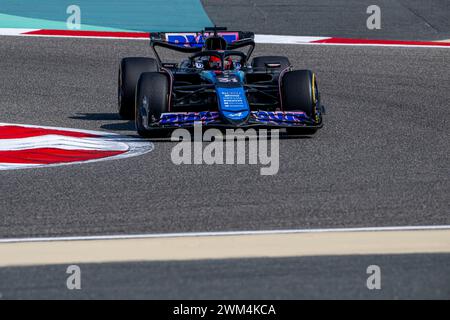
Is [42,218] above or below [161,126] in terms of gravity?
below

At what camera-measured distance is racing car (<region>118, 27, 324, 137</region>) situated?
37.0 ft

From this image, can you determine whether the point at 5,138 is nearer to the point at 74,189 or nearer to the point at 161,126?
the point at 161,126

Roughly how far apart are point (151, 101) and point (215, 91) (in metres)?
0.59

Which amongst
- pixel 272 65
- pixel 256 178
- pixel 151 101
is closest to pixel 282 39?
pixel 272 65

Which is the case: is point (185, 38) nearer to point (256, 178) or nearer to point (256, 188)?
point (256, 178)

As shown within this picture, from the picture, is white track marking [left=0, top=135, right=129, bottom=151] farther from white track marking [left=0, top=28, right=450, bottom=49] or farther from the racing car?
white track marking [left=0, top=28, right=450, bottom=49]

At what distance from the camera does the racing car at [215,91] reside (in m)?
11.3

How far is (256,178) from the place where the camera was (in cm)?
943

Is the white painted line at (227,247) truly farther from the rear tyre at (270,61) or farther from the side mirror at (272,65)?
the rear tyre at (270,61)

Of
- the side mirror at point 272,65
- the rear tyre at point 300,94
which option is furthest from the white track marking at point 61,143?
the side mirror at point 272,65

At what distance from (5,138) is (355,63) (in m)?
7.13

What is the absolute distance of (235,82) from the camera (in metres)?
11.6
